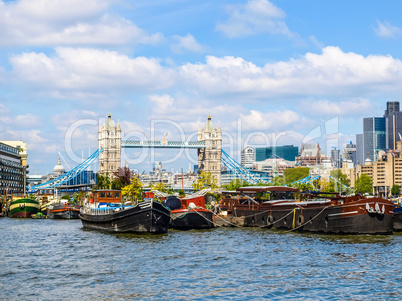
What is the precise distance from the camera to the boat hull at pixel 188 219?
64.4m

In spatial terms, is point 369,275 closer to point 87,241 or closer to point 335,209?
point 335,209

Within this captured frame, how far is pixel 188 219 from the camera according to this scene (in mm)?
64438

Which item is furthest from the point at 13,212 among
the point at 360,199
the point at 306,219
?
the point at 360,199

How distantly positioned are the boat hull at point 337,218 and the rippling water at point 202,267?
3.56 feet

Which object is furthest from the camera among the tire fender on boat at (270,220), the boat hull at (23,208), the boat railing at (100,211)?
the boat hull at (23,208)

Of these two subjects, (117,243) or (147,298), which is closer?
(147,298)

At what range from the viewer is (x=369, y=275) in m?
35.2

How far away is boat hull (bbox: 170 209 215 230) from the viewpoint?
64375mm

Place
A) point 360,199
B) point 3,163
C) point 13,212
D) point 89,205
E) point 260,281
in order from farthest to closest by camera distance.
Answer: point 3,163, point 13,212, point 89,205, point 360,199, point 260,281

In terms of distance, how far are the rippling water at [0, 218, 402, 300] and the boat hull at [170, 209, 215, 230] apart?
6.87 meters

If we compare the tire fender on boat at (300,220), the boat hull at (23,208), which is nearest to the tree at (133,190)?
the boat hull at (23,208)

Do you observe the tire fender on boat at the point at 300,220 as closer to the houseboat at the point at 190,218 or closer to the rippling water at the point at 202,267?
the rippling water at the point at 202,267

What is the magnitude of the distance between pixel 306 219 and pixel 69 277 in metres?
29.4

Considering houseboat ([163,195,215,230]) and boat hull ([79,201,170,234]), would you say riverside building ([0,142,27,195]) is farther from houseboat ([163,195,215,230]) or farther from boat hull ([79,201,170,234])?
boat hull ([79,201,170,234])
